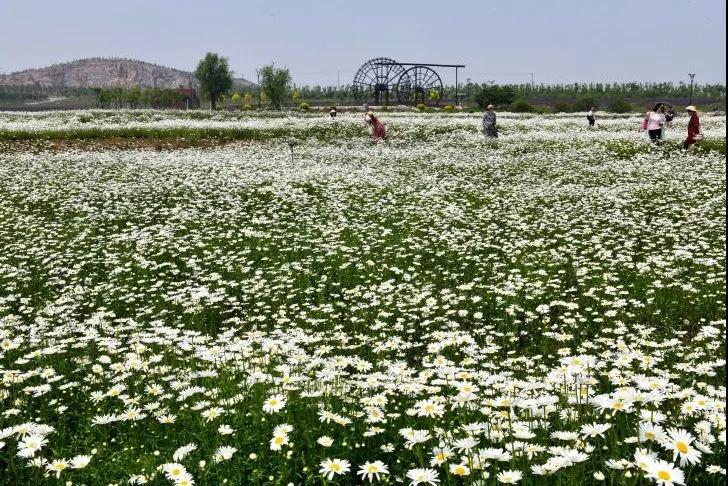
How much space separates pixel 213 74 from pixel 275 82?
1865 centimetres

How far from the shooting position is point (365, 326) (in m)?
7.63

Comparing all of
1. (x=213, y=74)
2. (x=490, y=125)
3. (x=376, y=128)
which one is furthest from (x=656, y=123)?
(x=213, y=74)

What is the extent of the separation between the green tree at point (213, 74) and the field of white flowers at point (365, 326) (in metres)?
88.3

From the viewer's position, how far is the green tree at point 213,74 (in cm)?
10344

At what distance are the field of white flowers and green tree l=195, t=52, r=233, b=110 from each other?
88.3m

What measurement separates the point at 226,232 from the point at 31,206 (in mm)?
6914

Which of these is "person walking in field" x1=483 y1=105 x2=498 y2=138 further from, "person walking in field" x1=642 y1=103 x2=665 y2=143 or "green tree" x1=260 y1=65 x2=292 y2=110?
"green tree" x1=260 y1=65 x2=292 y2=110

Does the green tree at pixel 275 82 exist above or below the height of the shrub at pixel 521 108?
above

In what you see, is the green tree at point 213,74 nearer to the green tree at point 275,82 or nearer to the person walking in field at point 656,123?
the green tree at point 275,82

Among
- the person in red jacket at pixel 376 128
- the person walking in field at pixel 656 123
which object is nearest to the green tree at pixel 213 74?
the person in red jacket at pixel 376 128

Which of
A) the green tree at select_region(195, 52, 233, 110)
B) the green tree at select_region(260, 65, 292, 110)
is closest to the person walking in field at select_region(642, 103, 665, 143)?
the green tree at select_region(260, 65, 292, 110)

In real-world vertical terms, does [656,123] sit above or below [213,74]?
below

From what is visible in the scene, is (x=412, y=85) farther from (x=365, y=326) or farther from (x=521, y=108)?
(x=365, y=326)

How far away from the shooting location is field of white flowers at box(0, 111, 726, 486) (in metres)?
3.84
